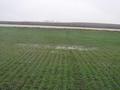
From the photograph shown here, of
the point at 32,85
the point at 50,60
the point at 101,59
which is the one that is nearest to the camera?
the point at 32,85

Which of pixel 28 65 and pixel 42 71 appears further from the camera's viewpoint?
pixel 28 65

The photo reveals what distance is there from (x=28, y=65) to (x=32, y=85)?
4.77 metres

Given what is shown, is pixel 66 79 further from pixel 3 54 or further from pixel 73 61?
pixel 3 54

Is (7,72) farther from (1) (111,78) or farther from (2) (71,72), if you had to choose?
(1) (111,78)

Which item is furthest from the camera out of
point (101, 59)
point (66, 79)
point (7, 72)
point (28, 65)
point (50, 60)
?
point (101, 59)

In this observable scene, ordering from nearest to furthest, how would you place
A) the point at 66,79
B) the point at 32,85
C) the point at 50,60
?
the point at 32,85
the point at 66,79
the point at 50,60

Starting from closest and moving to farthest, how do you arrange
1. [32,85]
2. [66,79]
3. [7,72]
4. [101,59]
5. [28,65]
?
[32,85], [66,79], [7,72], [28,65], [101,59]

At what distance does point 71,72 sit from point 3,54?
731 centimetres

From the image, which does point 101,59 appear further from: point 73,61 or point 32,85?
point 32,85

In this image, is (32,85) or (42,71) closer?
(32,85)

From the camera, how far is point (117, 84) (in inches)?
502

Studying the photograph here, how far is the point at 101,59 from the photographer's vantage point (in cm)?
2036

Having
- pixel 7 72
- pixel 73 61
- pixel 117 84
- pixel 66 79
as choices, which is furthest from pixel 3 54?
pixel 117 84

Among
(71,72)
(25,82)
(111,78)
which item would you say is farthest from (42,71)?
(111,78)
